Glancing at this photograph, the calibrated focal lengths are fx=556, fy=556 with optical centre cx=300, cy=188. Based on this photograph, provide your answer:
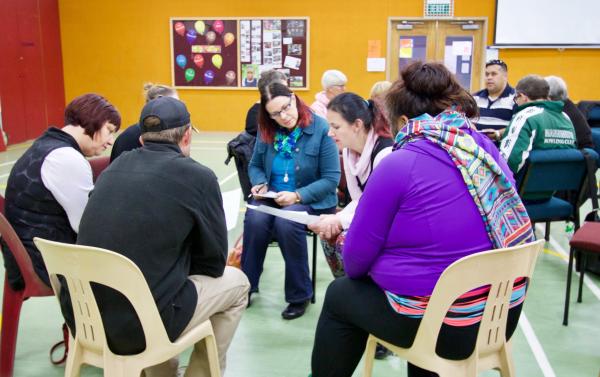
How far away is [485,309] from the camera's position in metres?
1.61

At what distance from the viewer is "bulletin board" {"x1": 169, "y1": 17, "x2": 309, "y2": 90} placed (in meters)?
9.95

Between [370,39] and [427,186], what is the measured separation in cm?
879

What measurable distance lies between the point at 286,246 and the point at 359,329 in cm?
128

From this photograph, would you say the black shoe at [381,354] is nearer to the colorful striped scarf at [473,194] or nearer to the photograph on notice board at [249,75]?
the colorful striped scarf at [473,194]

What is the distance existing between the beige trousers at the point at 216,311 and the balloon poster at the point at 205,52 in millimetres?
8505

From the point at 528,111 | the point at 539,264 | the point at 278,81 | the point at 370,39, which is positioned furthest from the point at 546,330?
the point at 370,39

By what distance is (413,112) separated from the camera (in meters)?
1.74

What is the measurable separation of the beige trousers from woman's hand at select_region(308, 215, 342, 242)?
1.71 ft

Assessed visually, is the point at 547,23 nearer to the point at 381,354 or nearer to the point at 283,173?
the point at 283,173

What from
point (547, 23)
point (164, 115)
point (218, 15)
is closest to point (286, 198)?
point (164, 115)

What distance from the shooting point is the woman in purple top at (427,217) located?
158cm

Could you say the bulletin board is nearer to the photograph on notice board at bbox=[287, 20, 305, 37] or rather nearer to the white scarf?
the photograph on notice board at bbox=[287, 20, 305, 37]

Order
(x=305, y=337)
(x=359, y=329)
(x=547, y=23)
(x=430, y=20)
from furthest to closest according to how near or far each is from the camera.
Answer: (x=430, y=20), (x=547, y=23), (x=305, y=337), (x=359, y=329)

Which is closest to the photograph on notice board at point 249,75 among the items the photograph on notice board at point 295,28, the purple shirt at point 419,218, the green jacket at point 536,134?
the photograph on notice board at point 295,28
